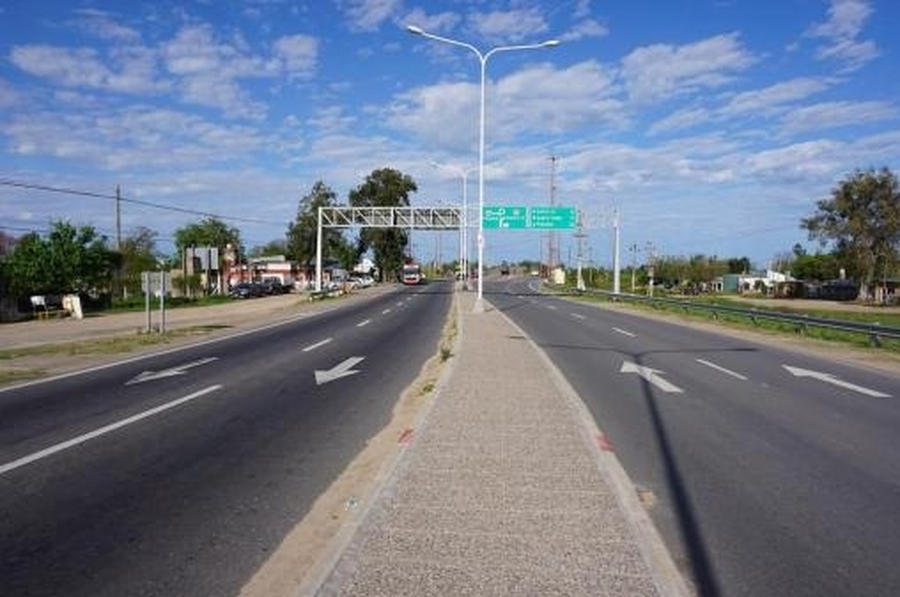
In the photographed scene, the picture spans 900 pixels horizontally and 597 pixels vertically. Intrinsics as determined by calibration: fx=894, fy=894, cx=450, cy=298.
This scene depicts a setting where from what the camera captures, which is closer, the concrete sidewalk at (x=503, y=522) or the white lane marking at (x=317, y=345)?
the concrete sidewalk at (x=503, y=522)

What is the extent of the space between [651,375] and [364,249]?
117 meters

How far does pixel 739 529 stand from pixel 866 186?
86.2 metres

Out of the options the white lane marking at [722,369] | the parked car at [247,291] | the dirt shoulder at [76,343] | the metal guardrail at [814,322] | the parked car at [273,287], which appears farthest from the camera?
the parked car at [273,287]

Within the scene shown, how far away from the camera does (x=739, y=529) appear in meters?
6.48

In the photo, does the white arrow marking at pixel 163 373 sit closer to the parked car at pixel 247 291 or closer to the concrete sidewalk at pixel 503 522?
the concrete sidewalk at pixel 503 522

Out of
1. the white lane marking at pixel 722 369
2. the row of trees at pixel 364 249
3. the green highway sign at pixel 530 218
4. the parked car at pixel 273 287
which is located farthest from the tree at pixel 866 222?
the white lane marking at pixel 722 369

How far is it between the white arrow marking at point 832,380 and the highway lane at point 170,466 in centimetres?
763

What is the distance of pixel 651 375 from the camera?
16.7 metres

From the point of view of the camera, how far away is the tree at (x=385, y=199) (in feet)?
388

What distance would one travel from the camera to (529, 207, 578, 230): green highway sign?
64312 mm

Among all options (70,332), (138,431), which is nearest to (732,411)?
(138,431)

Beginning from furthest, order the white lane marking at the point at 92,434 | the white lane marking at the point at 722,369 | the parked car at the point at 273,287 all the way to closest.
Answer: the parked car at the point at 273,287
the white lane marking at the point at 722,369
the white lane marking at the point at 92,434

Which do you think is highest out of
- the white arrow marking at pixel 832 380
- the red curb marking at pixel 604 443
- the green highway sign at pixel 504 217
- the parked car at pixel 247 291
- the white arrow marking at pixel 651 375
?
the green highway sign at pixel 504 217

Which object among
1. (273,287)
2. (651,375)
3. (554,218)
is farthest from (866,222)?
(651,375)
